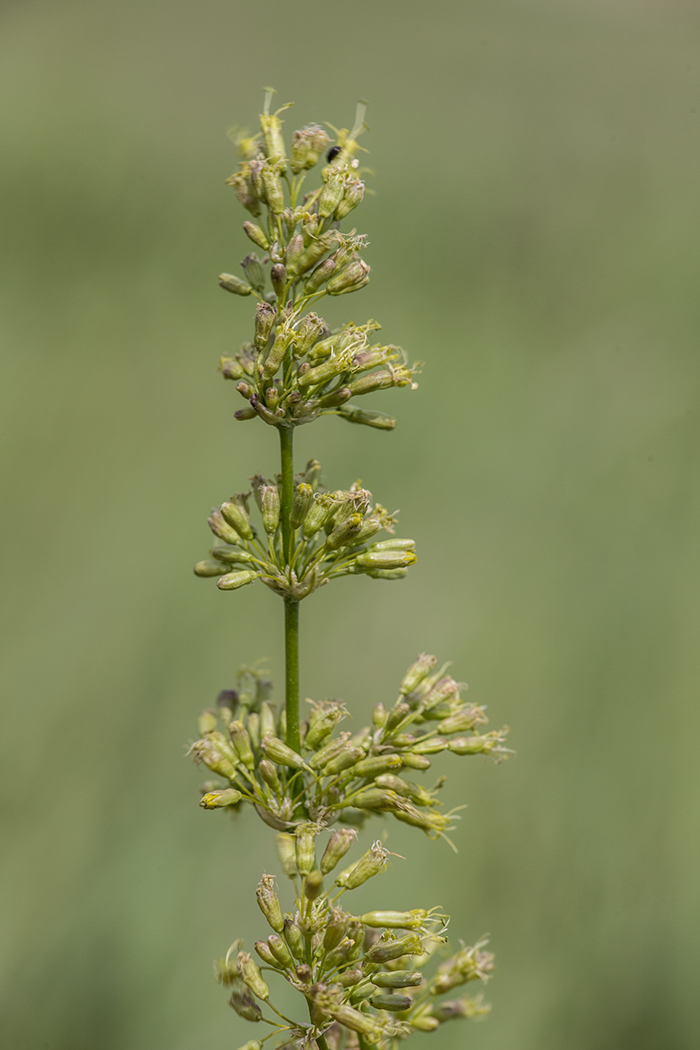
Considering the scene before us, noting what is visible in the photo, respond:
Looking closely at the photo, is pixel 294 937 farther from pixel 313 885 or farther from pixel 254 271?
pixel 254 271

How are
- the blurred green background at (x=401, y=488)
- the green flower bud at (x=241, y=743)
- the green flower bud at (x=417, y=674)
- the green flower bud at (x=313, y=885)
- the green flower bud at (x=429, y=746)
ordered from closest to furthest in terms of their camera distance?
the green flower bud at (x=313, y=885)
the green flower bud at (x=241, y=743)
the green flower bud at (x=429, y=746)
the green flower bud at (x=417, y=674)
the blurred green background at (x=401, y=488)

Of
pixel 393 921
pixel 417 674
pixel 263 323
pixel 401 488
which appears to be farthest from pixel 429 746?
pixel 401 488

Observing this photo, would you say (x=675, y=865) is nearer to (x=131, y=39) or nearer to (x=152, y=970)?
(x=152, y=970)

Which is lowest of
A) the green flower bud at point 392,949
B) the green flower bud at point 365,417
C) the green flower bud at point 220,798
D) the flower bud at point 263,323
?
the green flower bud at point 392,949

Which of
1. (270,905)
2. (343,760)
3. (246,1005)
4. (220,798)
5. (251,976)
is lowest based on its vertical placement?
(246,1005)

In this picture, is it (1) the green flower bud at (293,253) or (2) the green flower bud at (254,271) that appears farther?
(2) the green flower bud at (254,271)

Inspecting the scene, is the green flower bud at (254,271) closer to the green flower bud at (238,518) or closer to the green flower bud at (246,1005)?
Result: the green flower bud at (238,518)

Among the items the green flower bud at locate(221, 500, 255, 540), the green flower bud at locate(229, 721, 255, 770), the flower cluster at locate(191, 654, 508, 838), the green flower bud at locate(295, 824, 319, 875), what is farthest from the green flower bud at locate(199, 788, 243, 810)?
the green flower bud at locate(221, 500, 255, 540)

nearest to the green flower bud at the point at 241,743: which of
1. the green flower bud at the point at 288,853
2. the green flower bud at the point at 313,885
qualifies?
the green flower bud at the point at 288,853
